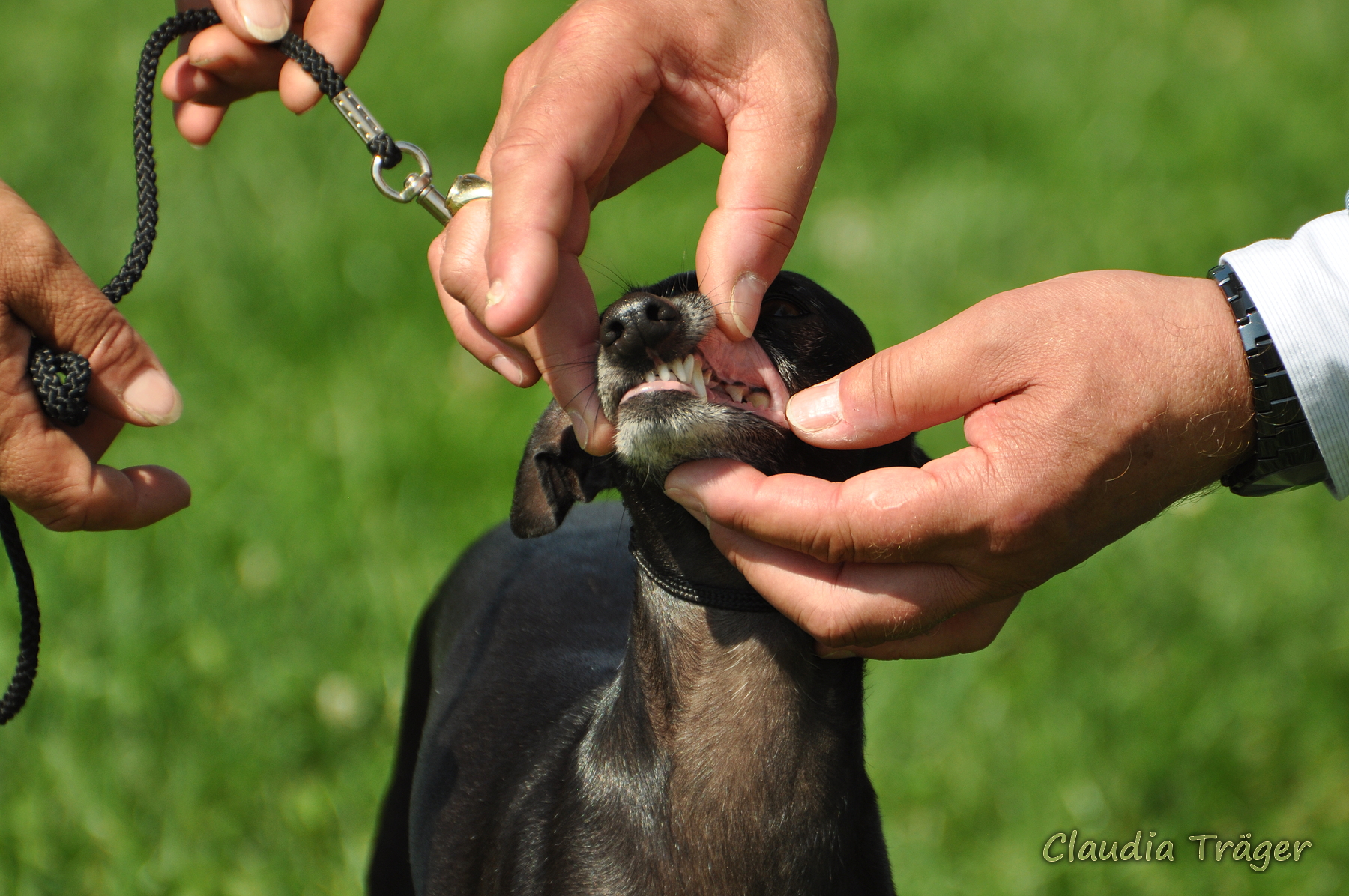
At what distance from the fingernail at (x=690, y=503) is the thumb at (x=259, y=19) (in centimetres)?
145

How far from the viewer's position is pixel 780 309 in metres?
2.68

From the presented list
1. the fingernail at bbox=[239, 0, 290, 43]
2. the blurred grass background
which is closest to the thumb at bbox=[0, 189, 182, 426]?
the fingernail at bbox=[239, 0, 290, 43]

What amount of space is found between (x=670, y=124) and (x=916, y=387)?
2.86 ft

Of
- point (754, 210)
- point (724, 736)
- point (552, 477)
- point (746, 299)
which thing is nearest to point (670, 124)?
point (754, 210)

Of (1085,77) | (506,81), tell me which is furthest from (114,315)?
(1085,77)

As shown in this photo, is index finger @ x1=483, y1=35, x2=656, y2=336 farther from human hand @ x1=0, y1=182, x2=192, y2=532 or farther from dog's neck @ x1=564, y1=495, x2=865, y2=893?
dog's neck @ x1=564, y1=495, x2=865, y2=893

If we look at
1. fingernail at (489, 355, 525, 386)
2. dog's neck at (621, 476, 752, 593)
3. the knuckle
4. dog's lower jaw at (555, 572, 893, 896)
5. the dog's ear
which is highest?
the knuckle

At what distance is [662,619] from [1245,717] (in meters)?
2.55

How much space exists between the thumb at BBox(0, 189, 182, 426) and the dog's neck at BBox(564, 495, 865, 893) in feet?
3.38

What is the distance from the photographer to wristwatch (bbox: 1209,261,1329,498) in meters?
2.34

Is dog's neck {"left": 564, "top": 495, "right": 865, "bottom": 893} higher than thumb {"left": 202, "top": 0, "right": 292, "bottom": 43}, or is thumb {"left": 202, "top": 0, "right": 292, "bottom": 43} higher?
thumb {"left": 202, "top": 0, "right": 292, "bottom": 43}

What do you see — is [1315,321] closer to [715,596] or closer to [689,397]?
[689,397]

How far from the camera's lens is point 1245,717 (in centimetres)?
421

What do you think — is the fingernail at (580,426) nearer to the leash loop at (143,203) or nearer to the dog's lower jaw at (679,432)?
the dog's lower jaw at (679,432)
